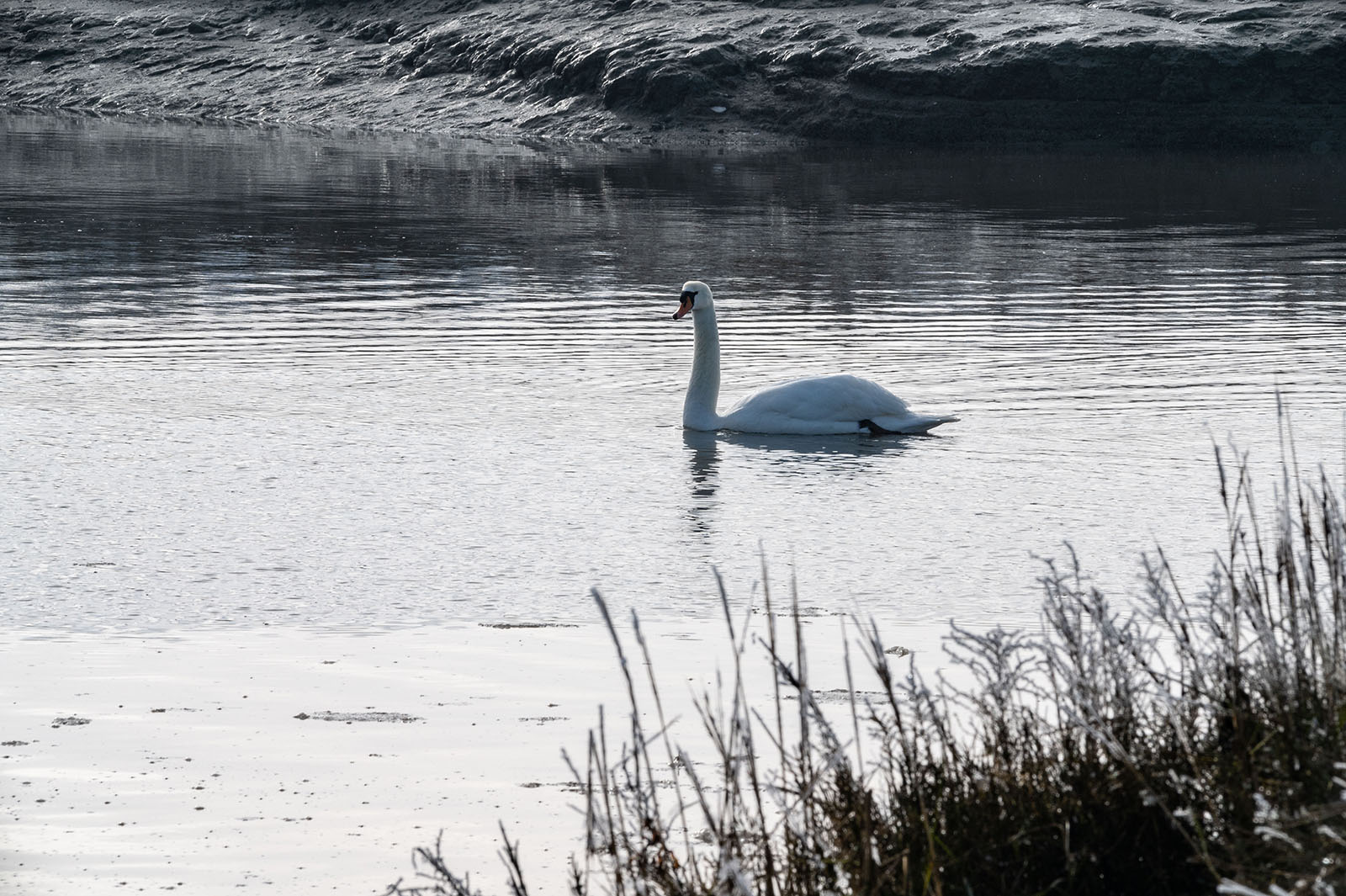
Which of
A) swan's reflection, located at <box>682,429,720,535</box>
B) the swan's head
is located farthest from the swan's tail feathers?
the swan's head

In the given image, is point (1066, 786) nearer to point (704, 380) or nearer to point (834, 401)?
point (834, 401)

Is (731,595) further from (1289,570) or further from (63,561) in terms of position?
(1289,570)

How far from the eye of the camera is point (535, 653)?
23.4 feet

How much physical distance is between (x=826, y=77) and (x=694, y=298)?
1519 inches

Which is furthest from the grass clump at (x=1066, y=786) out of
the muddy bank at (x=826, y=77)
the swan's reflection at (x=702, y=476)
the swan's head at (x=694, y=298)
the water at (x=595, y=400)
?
the muddy bank at (x=826, y=77)

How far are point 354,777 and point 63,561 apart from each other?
3234mm

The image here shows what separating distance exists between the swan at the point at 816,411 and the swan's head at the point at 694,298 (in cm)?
71

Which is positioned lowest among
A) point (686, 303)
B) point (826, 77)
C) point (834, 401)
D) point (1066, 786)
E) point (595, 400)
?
point (595, 400)

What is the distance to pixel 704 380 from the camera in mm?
12328

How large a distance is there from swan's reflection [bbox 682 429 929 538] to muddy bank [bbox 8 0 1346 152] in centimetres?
3720

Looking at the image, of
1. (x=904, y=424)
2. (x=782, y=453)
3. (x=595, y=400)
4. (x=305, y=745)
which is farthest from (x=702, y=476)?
(x=305, y=745)

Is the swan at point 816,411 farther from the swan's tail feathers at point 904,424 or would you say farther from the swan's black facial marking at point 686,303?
the swan's black facial marking at point 686,303

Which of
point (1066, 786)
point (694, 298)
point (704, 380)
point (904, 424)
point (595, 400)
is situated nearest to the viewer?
point (1066, 786)

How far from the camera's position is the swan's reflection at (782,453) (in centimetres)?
1089
